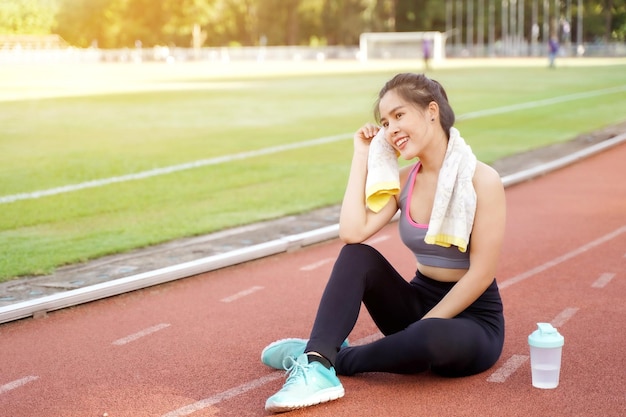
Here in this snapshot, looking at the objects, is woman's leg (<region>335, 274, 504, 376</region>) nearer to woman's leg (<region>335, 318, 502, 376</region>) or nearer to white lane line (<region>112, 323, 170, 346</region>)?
woman's leg (<region>335, 318, 502, 376</region>)

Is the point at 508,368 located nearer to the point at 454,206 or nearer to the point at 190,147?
the point at 454,206

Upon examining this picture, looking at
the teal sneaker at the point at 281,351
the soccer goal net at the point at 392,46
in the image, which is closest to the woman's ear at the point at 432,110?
the teal sneaker at the point at 281,351

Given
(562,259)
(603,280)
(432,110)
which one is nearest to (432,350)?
(432,110)

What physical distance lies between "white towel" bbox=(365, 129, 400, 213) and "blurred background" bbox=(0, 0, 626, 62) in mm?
80771

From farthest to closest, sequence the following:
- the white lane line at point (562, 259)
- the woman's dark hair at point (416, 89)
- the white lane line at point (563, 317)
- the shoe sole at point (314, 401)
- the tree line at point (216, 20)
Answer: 1. the tree line at point (216, 20)
2. the white lane line at point (562, 259)
3. the white lane line at point (563, 317)
4. the woman's dark hair at point (416, 89)
5. the shoe sole at point (314, 401)

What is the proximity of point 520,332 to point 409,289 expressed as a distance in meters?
1.20

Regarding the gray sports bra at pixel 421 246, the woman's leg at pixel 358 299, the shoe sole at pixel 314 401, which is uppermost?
the gray sports bra at pixel 421 246

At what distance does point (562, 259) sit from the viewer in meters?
8.06

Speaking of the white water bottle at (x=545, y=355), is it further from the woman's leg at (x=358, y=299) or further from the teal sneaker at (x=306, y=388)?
the teal sneaker at (x=306, y=388)

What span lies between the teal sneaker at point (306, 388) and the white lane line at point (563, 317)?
2.05 m

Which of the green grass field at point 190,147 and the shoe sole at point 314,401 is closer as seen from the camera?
the shoe sole at point 314,401

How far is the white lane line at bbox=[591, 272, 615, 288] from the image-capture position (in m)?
7.04

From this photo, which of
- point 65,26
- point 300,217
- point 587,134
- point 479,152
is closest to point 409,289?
point 300,217

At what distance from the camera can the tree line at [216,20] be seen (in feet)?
341
